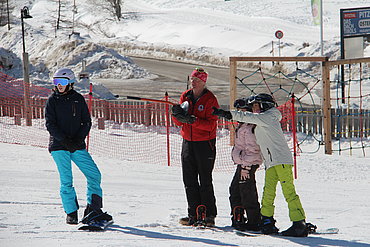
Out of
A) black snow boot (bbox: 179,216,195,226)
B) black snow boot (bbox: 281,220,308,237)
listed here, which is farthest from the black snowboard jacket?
black snow boot (bbox: 281,220,308,237)

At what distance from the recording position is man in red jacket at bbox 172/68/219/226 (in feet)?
19.9

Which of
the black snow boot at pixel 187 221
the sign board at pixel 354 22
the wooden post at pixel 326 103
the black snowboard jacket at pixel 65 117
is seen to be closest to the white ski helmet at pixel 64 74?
the black snowboard jacket at pixel 65 117

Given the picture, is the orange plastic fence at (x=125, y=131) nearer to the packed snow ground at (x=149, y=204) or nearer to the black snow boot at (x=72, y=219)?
the packed snow ground at (x=149, y=204)

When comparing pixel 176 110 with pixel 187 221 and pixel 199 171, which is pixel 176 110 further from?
pixel 187 221

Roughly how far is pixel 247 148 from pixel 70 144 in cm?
177

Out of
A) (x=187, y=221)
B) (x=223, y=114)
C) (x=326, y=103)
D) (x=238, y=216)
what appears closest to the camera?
(x=223, y=114)

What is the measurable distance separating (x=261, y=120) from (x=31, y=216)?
260cm

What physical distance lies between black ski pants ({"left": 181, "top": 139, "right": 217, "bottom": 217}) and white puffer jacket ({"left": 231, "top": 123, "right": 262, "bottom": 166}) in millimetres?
297

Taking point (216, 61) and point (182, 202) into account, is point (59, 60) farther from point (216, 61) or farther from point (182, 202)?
point (182, 202)

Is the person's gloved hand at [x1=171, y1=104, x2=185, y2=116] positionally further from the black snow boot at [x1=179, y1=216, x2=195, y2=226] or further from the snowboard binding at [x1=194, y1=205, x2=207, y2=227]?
the black snow boot at [x1=179, y1=216, x2=195, y2=226]

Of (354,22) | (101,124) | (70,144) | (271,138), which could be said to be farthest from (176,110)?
(354,22)

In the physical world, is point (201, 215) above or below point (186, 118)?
below

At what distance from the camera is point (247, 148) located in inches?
236

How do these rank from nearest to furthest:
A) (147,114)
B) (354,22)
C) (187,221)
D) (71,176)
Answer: (71,176), (187,221), (147,114), (354,22)
